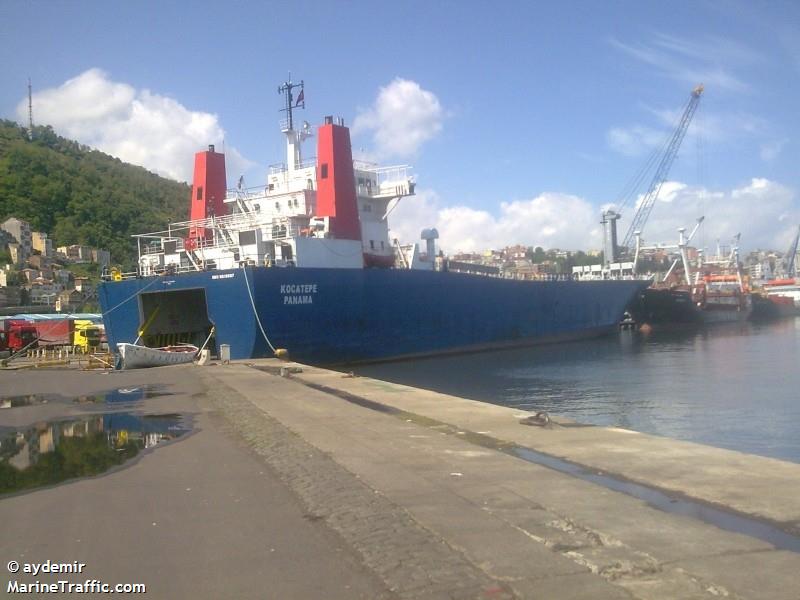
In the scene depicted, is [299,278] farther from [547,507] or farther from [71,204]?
[71,204]

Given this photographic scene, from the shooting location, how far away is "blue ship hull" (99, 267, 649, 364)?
25.1 metres

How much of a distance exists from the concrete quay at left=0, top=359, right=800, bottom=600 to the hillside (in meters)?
76.4

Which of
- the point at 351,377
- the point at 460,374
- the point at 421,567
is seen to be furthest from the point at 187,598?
the point at 460,374

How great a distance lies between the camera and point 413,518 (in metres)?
5.38

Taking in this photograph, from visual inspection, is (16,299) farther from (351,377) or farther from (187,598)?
(187,598)

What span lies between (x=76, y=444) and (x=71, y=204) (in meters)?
87.0

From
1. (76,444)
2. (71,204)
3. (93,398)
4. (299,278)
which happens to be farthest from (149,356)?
(71,204)

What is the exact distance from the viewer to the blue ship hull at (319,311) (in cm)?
2512

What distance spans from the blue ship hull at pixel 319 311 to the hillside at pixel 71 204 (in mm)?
Result: 53639

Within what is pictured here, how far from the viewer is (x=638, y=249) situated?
2995 inches

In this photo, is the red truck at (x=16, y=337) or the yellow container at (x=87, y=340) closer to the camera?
the yellow container at (x=87, y=340)

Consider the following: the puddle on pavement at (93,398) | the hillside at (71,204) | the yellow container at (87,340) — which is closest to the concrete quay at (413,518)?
the puddle on pavement at (93,398)

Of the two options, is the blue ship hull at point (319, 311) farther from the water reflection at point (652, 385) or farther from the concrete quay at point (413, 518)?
the concrete quay at point (413, 518)

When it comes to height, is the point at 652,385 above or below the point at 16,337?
below
